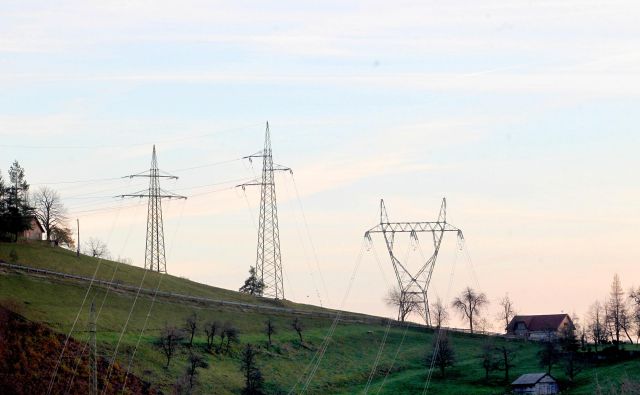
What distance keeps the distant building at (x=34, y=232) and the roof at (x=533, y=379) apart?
74.8m

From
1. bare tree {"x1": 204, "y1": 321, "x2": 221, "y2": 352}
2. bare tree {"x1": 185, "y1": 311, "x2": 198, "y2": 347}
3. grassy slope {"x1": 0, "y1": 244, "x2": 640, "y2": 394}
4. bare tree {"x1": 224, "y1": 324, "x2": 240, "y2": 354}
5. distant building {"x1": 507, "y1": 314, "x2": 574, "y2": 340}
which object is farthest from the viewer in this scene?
distant building {"x1": 507, "y1": 314, "x2": 574, "y2": 340}

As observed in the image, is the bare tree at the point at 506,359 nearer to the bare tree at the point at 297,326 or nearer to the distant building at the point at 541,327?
the bare tree at the point at 297,326

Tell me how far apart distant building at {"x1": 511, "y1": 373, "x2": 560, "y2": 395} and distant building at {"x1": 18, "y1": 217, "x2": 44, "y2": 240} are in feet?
247

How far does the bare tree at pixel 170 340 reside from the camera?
129000 mm

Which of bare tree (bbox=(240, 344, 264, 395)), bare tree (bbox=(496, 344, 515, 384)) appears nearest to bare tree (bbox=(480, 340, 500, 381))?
bare tree (bbox=(496, 344, 515, 384))

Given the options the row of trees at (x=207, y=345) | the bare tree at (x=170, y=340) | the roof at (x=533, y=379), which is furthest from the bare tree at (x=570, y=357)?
the bare tree at (x=170, y=340)

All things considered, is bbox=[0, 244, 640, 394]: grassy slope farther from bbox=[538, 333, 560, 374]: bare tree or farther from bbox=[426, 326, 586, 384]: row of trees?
bbox=[538, 333, 560, 374]: bare tree

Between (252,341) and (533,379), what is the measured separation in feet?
111

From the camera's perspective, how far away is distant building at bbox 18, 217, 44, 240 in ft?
577

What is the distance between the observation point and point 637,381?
119312 millimetres

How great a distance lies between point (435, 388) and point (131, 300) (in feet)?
136

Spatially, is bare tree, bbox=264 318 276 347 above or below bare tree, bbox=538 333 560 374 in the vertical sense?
above

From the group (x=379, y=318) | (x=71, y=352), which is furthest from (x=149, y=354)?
(x=379, y=318)

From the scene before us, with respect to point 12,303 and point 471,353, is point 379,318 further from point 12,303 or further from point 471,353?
point 12,303
